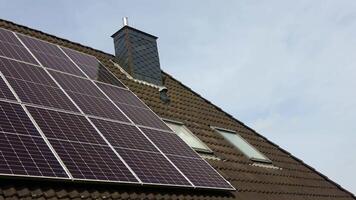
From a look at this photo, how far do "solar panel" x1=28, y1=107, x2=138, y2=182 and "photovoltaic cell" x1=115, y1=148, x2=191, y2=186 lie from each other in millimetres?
248

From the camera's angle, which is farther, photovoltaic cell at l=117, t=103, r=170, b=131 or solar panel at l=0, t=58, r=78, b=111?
photovoltaic cell at l=117, t=103, r=170, b=131

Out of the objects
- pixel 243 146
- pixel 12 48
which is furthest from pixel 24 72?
pixel 243 146

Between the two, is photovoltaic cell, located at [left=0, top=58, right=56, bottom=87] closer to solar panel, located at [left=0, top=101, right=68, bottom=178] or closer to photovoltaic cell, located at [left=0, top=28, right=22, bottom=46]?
photovoltaic cell, located at [left=0, top=28, right=22, bottom=46]

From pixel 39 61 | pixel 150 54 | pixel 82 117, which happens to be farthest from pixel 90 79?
pixel 150 54

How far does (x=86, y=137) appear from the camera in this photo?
7688 mm

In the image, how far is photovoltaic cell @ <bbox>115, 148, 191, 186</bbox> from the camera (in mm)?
7691

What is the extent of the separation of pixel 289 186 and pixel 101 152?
6.33 meters

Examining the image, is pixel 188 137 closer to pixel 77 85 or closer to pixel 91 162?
pixel 77 85

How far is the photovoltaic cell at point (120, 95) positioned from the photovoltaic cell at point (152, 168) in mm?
2223

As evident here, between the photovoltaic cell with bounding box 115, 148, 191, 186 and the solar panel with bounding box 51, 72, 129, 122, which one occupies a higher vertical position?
the solar panel with bounding box 51, 72, 129, 122

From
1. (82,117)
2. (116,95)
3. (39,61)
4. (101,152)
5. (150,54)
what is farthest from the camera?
(150,54)

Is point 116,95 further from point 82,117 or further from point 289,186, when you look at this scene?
point 289,186

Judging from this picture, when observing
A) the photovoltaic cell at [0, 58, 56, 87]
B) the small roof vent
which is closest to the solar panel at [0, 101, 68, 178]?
the photovoltaic cell at [0, 58, 56, 87]

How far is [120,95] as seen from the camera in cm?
1082
